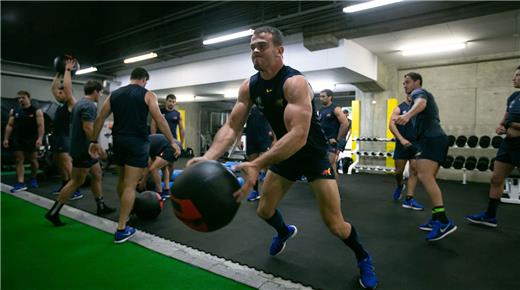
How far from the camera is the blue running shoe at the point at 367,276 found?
178 cm

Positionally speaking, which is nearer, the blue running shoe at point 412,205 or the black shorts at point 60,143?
the blue running shoe at point 412,205

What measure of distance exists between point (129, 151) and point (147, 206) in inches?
31.7

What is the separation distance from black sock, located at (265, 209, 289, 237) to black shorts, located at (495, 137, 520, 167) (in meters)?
2.28

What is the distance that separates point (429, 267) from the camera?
82.6 inches

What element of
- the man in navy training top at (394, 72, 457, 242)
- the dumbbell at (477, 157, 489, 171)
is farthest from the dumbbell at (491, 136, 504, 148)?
the man in navy training top at (394, 72, 457, 242)

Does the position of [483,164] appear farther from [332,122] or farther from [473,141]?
[332,122]

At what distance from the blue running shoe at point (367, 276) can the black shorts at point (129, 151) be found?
6.24ft

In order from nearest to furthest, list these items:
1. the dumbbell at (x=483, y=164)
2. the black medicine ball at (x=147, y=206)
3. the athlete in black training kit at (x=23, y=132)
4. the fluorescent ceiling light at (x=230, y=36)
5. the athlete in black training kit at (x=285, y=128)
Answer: the athlete in black training kit at (x=285, y=128)
the black medicine ball at (x=147, y=206)
the athlete in black training kit at (x=23, y=132)
the fluorescent ceiling light at (x=230, y=36)
the dumbbell at (x=483, y=164)

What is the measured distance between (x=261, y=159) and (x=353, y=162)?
7532mm

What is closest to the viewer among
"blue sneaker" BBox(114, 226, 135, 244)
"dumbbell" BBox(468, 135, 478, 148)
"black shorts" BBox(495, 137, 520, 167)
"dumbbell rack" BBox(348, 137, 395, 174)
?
"blue sneaker" BBox(114, 226, 135, 244)

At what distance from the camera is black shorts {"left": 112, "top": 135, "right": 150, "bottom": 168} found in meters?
2.60

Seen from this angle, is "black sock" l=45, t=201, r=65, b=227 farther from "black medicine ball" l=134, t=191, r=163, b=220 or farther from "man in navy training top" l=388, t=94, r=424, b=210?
"man in navy training top" l=388, t=94, r=424, b=210

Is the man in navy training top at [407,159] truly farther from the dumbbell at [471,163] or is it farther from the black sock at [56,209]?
the black sock at [56,209]

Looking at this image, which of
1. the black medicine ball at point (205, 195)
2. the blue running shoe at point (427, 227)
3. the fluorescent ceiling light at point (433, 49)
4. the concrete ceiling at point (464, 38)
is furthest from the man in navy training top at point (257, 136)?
the fluorescent ceiling light at point (433, 49)
